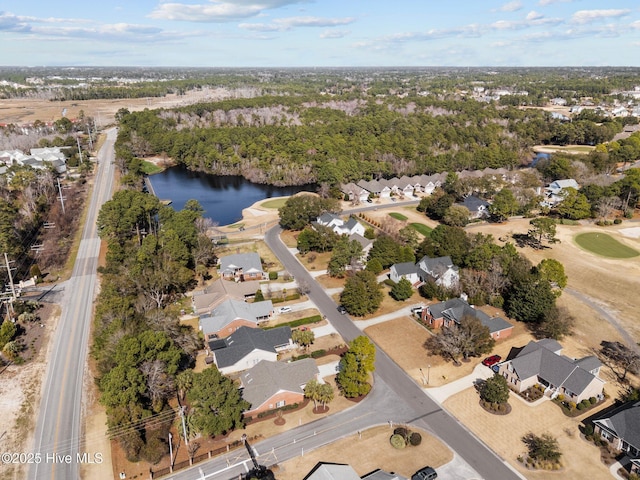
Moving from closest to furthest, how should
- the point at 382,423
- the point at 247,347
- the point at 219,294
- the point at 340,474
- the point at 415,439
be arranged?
the point at 340,474 → the point at 415,439 → the point at 382,423 → the point at 247,347 → the point at 219,294

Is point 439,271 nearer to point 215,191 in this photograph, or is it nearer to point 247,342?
point 247,342

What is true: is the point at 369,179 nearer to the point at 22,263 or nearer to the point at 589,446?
the point at 22,263

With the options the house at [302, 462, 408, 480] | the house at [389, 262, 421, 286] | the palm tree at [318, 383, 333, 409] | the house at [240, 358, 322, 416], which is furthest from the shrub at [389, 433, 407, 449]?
the house at [389, 262, 421, 286]

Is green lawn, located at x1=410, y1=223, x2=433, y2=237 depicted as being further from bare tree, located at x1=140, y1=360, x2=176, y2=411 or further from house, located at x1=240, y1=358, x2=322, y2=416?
bare tree, located at x1=140, y1=360, x2=176, y2=411

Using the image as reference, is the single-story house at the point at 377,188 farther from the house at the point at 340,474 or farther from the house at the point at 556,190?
the house at the point at 340,474

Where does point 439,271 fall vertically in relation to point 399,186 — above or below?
below

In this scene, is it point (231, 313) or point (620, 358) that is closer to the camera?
point (620, 358)


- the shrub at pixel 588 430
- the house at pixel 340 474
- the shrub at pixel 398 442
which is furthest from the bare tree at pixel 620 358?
the house at pixel 340 474

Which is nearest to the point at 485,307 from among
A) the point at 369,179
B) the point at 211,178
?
the point at 369,179

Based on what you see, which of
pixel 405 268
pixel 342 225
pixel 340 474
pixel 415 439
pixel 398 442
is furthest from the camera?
pixel 342 225

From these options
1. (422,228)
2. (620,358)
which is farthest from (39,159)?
(620,358)
